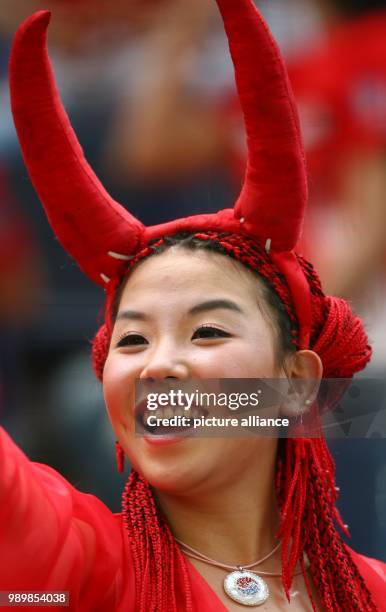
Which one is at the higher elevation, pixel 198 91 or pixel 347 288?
pixel 198 91

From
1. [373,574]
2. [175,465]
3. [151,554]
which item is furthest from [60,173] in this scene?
[373,574]

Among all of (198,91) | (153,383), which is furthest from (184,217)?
(153,383)

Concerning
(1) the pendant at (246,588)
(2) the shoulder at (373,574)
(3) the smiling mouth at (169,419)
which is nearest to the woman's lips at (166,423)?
(3) the smiling mouth at (169,419)

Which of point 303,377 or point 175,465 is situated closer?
point 175,465

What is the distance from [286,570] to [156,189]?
64cm

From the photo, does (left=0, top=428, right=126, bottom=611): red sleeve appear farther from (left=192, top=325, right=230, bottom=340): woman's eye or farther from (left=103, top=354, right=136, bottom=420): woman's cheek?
(left=192, top=325, right=230, bottom=340): woman's eye

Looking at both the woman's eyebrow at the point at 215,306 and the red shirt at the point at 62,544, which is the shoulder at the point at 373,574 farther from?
the woman's eyebrow at the point at 215,306

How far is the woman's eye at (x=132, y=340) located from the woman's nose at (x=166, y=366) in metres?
0.06

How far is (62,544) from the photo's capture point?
1.04 meters

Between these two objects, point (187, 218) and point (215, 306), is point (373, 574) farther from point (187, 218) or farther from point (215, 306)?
point (187, 218)

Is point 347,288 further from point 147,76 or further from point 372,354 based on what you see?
point 147,76

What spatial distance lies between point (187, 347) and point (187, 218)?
0.25 metres

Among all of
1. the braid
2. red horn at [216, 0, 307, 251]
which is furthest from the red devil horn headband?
the braid

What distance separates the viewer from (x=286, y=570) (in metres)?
1.30
